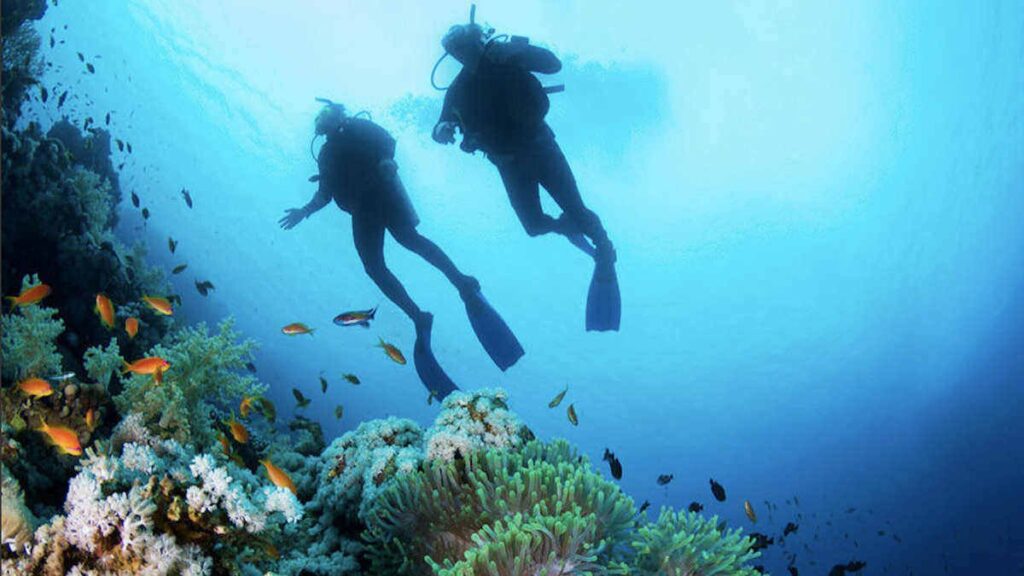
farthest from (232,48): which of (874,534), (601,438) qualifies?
(874,534)

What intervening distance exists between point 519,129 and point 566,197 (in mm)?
1419

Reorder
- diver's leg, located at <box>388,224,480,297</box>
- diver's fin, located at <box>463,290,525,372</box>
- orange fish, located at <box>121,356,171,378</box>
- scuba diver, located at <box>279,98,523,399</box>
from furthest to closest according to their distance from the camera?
diver's leg, located at <box>388,224,480,297</box> < scuba diver, located at <box>279,98,523,399</box> < diver's fin, located at <box>463,290,525,372</box> < orange fish, located at <box>121,356,171,378</box>

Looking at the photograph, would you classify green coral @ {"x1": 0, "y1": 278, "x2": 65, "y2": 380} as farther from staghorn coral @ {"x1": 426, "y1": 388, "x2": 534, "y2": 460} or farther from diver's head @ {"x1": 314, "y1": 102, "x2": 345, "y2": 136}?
diver's head @ {"x1": 314, "y1": 102, "x2": 345, "y2": 136}

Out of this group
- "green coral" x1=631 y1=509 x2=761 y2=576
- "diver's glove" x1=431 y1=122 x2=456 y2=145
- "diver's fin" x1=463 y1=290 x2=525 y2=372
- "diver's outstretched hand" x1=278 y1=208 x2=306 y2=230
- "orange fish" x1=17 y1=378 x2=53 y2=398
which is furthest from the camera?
"diver's fin" x1=463 y1=290 x2=525 y2=372

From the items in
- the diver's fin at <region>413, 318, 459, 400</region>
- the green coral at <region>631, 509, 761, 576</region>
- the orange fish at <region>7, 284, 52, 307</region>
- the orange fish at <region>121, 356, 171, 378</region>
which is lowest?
the green coral at <region>631, 509, 761, 576</region>

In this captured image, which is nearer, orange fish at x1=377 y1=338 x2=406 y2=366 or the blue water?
orange fish at x1=377 y1=338 x2=406 y2=366

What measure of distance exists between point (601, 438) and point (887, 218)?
30.1 m

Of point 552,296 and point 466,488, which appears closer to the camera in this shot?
point 466,488

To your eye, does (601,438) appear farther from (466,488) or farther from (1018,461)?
(466,488)

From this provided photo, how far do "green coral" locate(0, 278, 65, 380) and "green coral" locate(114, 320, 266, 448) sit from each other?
58 centimetres

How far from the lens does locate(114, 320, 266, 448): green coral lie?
4527mm

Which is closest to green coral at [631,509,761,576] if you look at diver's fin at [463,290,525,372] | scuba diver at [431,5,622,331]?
diver's fin at [463,290,525,372]

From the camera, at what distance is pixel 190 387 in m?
4.96

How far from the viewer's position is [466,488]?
12.1 ft
